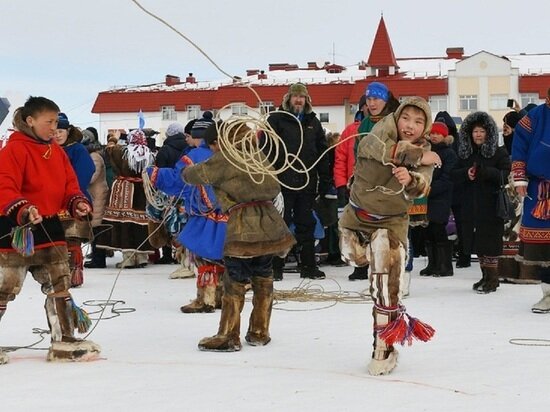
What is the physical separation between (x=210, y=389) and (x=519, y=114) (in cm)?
640

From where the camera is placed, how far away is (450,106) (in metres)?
52.6

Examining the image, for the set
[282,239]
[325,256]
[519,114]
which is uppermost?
[519,114]

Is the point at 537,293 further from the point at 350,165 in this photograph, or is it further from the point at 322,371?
the point at 322,371

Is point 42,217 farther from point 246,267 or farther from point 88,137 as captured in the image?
point 88,137

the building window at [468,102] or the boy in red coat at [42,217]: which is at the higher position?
the building window at [468,102]

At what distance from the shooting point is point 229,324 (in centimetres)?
602

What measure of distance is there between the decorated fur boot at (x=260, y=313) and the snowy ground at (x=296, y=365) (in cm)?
10

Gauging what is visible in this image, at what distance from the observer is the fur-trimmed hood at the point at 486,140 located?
8.84 meters

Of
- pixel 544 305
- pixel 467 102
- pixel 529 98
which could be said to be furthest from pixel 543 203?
pixel 467 102

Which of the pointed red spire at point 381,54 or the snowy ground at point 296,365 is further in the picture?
the pointed red spire at point 381,54

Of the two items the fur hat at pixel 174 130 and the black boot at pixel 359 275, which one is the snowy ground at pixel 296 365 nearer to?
the black boot at pixel 359 275

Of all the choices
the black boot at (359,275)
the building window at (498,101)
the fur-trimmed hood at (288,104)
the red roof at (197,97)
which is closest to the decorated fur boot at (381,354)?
the black boot at (359,275)

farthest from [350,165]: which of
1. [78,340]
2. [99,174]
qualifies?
[78,340]

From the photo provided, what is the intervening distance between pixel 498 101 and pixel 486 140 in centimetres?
4745
